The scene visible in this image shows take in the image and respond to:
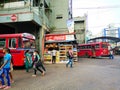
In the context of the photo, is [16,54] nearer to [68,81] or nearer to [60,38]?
[68,81]

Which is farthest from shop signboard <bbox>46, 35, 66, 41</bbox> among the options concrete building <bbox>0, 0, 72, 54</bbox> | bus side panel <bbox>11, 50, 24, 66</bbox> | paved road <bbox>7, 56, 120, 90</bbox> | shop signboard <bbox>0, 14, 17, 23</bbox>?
paved road <bbox>7, 56, 120, 90</bbox>

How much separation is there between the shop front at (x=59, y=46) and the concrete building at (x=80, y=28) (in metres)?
27.0

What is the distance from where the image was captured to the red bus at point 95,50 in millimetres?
32947

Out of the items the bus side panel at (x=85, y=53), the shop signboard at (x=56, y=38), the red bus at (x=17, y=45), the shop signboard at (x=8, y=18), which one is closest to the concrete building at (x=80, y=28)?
the bus side panel at (x=85, y=53)

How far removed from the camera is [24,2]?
949 inches

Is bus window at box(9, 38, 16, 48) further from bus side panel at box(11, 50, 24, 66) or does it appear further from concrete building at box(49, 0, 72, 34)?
concrete building at box(49, 0, 72, 34)

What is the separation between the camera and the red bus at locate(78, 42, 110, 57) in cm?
3295

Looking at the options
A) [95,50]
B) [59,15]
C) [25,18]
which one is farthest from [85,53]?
[25,18]

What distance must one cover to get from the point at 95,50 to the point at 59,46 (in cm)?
954

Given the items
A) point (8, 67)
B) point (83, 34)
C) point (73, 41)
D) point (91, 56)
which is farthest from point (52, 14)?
point (8, 67)

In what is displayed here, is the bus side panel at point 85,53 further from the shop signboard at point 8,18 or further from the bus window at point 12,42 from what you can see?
the bus window at point 12,42

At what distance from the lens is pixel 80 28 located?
2157 inches

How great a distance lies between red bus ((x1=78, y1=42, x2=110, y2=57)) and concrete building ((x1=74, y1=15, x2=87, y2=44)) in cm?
1636

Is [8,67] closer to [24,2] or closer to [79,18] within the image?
[24,2]
